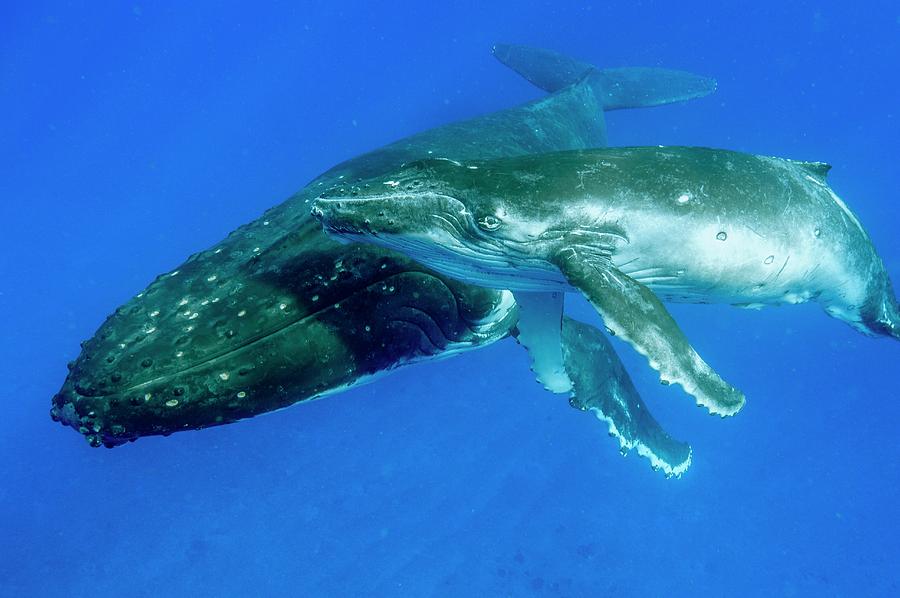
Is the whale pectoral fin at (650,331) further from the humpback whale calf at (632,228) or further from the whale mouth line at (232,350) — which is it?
the whale mouth line at (232,350)

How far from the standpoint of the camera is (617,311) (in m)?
3.44

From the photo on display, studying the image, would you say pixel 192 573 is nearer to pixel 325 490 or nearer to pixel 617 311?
pixel 325 490

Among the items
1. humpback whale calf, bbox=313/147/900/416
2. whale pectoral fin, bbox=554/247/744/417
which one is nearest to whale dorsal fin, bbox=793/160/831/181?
humpback whale calf, bbox=313/147/900/416

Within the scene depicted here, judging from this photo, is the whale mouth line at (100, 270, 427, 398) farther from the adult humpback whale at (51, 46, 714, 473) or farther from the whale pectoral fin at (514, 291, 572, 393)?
the whale pectoral fin at (514, 291, 572, 393)

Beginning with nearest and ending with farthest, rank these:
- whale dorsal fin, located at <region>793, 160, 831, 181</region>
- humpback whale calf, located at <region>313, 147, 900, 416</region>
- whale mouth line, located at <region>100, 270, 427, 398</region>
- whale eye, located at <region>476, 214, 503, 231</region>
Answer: humpback whale calf, located at <region>313, 147, 900, 416</region>
whale eye, located at <region>476, 214, 503, 231</region>
whale mouth line, located at <region>100, 270, 427, 398</region>
whale dorsal fin, located at <region>793, 160, 831, 181</region>

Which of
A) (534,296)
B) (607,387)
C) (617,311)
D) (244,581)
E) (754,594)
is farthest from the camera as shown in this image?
(754,594)

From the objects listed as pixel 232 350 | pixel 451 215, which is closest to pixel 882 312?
pixel 451 215

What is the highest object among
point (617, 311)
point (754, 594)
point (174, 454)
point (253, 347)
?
point (174, 454)

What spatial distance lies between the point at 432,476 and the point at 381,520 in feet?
5.84

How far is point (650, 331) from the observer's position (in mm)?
3479

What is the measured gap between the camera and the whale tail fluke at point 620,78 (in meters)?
16.0

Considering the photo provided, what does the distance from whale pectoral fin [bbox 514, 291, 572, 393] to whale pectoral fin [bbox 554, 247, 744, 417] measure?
281cm

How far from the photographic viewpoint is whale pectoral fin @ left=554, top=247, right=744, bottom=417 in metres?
3.42

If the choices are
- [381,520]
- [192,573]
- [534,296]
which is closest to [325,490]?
[381,520]
